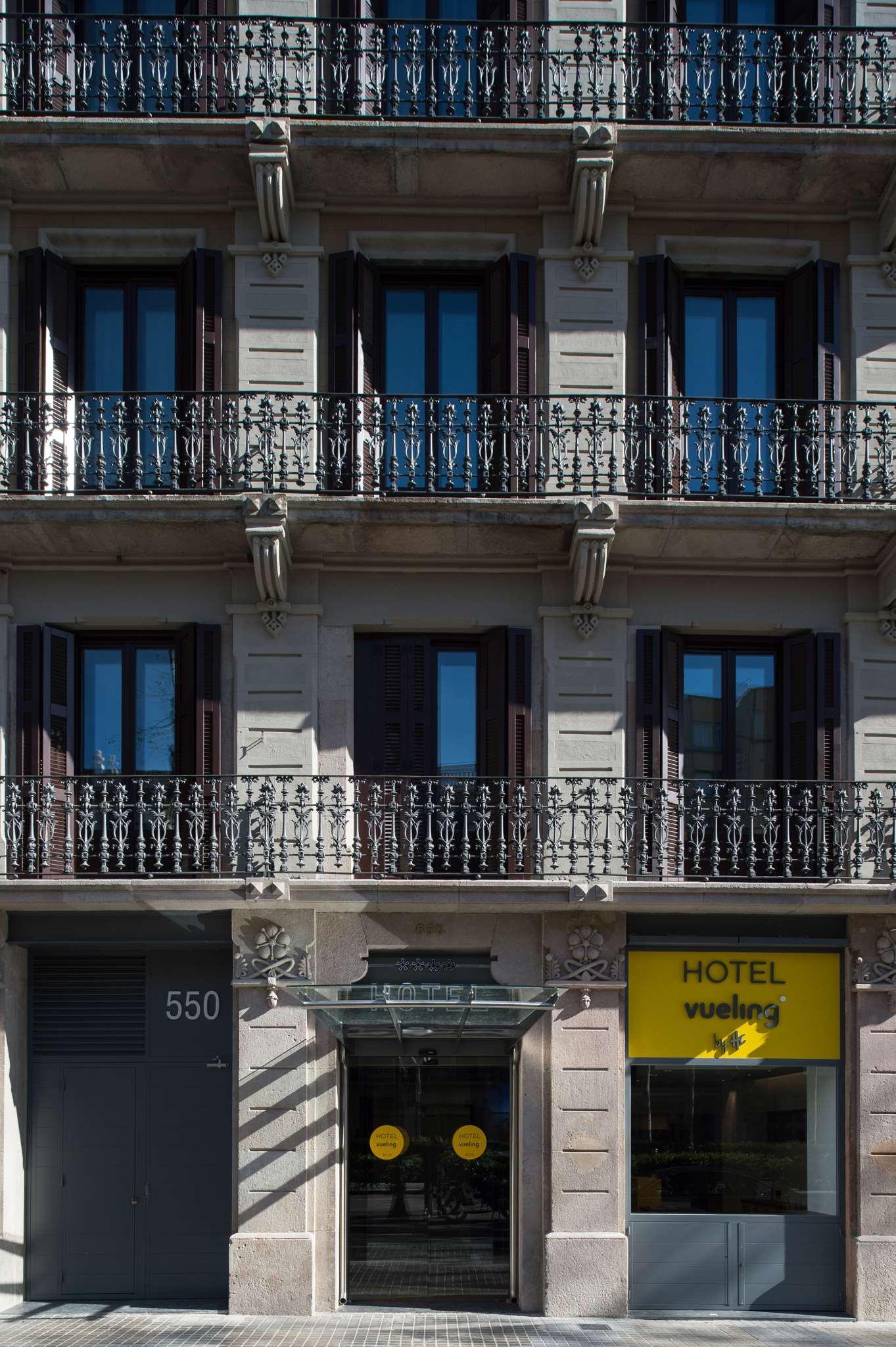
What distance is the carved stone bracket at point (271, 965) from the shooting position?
1341 cm

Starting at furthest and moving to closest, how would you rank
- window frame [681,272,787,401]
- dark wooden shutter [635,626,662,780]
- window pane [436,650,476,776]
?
window frame [681,272,787,401], window pane [436,650,476,776], dark wooden shutter [635,626,662,780]

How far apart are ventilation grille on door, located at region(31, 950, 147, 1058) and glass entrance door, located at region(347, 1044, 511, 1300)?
244 cm

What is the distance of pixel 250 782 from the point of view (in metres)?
13.6

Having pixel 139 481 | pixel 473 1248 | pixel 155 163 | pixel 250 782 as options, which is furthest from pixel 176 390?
pixel 473 1248

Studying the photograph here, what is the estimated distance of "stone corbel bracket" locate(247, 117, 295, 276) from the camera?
13578 millimetres

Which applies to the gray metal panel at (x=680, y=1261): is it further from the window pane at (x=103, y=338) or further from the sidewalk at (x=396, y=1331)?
the window pane at (x=103, y=338)

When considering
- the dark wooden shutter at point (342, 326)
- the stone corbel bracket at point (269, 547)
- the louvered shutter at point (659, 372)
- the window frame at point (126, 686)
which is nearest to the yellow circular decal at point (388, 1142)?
the window frame at point (126, 686)

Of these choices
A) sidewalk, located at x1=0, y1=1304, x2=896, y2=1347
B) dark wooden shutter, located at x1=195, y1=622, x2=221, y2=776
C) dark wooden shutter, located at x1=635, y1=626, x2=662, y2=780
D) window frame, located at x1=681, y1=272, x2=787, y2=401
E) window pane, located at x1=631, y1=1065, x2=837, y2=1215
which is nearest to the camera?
sidewalk, located at x1=0, y1=1304, x2=896, y2=1347

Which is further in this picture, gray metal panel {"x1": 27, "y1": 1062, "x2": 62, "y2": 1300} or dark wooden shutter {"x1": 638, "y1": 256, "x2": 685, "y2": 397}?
dark wooden shutter {"x1": 638, "y1": 256, "x2": 685, "y2": 397}

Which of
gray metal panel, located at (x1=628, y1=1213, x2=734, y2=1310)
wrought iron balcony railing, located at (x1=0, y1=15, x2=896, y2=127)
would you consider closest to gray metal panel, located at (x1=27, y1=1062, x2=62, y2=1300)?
gray metal panel, located at (x1=628, y1=1213, x2=734, y2=1310)

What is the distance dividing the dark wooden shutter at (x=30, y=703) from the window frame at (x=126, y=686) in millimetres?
531

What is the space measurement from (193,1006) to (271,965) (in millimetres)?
1218

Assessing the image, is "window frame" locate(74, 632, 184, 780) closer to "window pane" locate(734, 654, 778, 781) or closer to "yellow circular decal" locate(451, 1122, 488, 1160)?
"yellow circular decal" locate(451, 1122, 488, 1160)

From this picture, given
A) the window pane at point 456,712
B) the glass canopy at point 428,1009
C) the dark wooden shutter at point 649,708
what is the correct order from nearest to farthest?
the glass canopy at point 428,1009
the dark wooden shutter at point 649,708
the window pane at point 456,712
